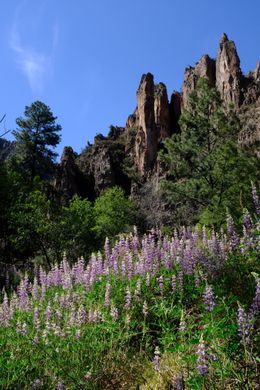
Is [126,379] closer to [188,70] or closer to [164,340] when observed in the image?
[164,340]

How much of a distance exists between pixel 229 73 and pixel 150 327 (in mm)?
81642

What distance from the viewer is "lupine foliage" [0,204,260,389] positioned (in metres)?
4.32

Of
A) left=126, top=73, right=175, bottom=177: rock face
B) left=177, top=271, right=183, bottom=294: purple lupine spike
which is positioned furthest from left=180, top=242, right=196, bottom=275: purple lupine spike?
left=126, top=73, right=175, bottom=177: rock face

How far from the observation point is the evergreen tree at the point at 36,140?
5328 cm

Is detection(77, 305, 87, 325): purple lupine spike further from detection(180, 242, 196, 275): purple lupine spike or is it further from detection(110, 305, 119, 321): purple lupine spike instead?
detection(180, 242, 196, 275): purple lupine spike

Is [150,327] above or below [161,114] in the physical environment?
below

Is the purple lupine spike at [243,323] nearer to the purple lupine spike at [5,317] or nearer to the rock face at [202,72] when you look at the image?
the purple lupine spike at [5,317]

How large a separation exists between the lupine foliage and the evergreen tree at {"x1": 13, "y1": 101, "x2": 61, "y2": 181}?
4504cm

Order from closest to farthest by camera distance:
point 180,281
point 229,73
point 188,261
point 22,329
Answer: point 22,329 → point 180,281 → point 188,261 → point 229,73

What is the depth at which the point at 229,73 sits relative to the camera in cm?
8212

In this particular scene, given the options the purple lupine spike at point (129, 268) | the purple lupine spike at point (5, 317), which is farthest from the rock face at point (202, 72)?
the purple lupine spike at point (5, 317)

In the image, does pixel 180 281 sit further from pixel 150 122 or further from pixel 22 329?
pixel 150 122

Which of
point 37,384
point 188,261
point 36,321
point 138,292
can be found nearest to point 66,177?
point 188,261

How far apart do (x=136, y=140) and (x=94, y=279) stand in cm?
7819
